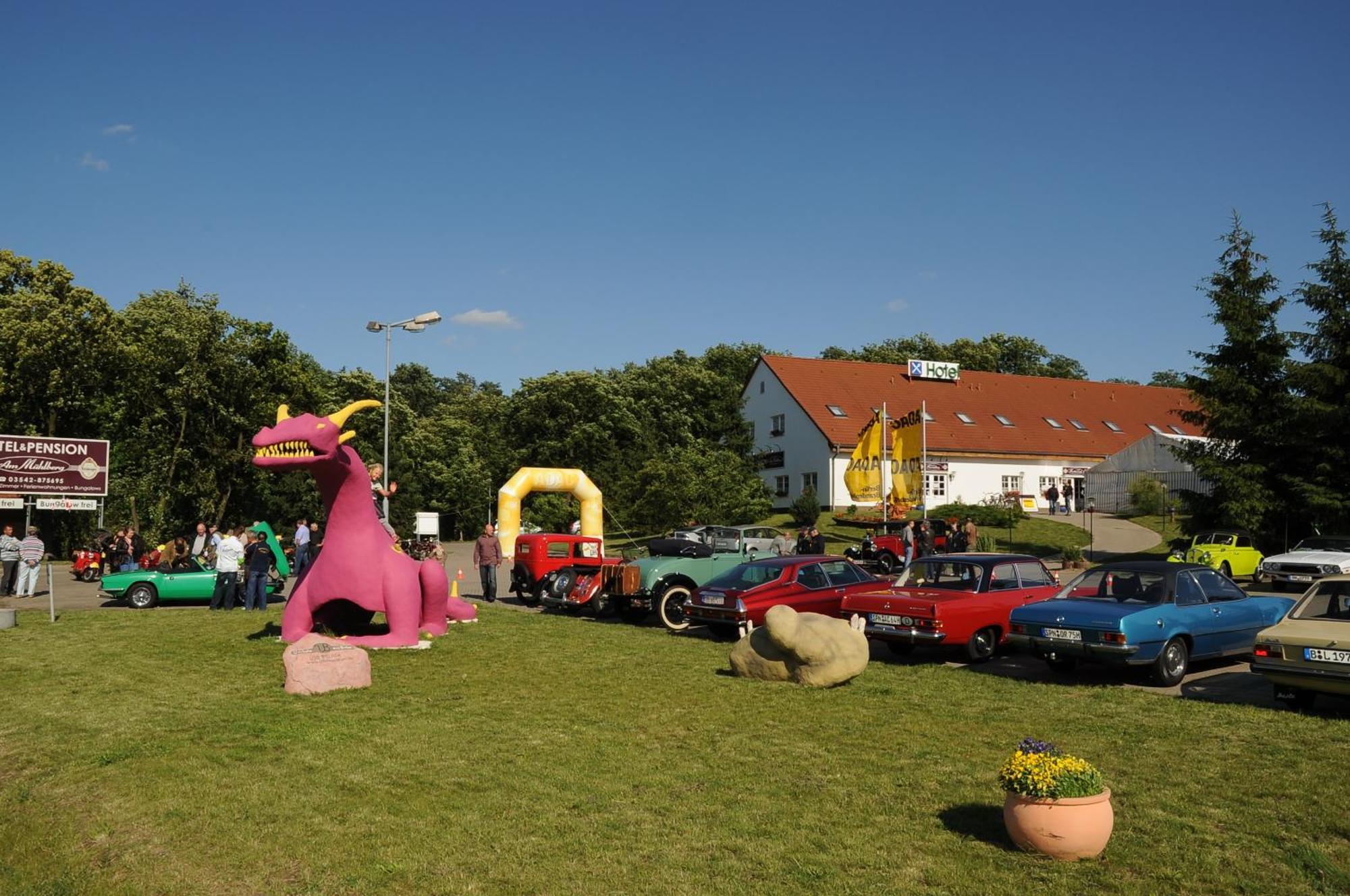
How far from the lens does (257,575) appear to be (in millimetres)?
21141

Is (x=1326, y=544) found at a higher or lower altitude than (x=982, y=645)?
higher

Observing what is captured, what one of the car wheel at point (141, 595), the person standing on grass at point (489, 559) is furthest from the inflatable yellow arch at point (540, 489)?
the car wheel at point (141, 595)

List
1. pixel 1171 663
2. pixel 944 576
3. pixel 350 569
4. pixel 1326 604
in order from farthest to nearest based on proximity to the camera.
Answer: pixel 944 576
pixel 350 569
pixel 1171 663
pixel 1326 604

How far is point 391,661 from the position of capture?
14242 mm

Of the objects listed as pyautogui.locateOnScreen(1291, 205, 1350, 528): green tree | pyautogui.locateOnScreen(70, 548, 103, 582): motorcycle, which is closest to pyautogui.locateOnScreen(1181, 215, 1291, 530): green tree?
pyautogui.locateOnScreen(1291, 205, 1350, 528): green tree

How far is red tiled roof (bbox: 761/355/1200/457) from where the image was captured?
173 feet

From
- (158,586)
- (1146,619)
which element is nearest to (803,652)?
(1146,619)

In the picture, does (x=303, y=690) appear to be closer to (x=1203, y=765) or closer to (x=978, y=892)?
(x=978, y=892)

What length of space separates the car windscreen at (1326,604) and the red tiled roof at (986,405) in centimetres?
3854

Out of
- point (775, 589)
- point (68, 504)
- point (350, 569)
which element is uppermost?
point (68, 504)

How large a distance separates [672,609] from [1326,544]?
17813 millimetres

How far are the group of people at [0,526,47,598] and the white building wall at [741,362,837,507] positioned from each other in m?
32.6

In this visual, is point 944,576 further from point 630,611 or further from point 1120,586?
point 630,611

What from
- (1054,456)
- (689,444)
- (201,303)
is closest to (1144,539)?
(1054,456)
